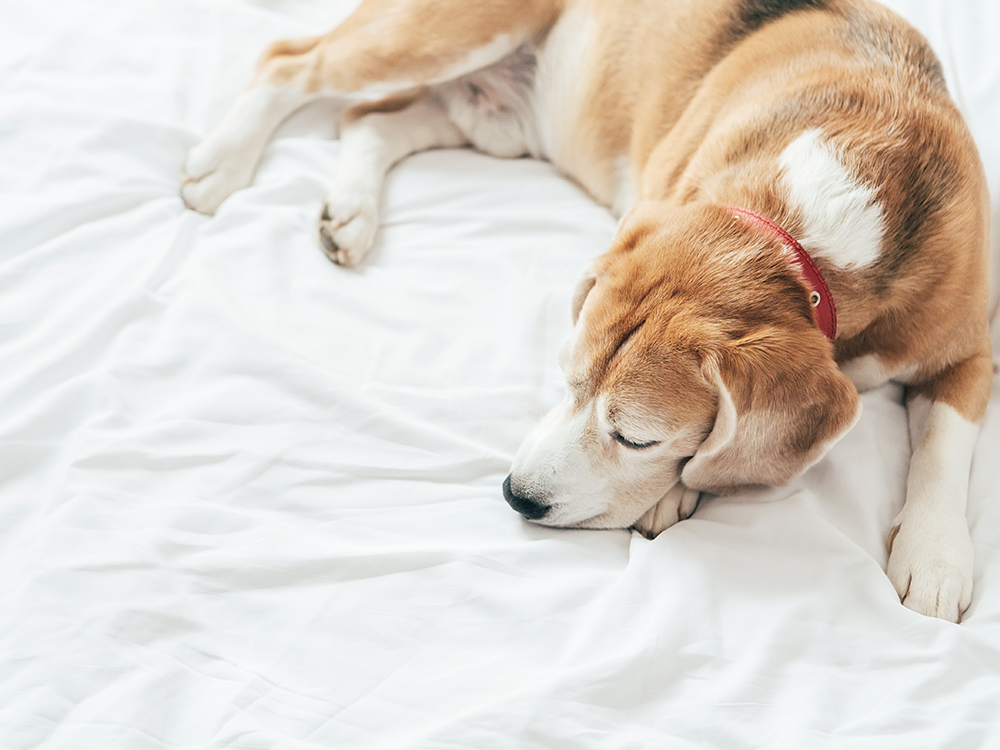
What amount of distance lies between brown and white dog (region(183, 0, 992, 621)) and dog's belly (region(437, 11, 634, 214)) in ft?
0.92

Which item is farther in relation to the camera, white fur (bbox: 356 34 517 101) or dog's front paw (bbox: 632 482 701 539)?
white fur (bbox: 356 34 517 101)

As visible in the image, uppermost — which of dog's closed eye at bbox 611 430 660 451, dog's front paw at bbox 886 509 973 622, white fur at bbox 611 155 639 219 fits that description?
white fur at bbox 611 155 639 219

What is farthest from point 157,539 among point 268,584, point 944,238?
point 944,238

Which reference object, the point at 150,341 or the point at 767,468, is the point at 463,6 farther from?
the point at 767,468

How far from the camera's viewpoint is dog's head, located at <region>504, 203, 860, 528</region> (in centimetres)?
142

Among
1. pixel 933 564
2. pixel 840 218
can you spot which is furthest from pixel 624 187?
pixel 933 564

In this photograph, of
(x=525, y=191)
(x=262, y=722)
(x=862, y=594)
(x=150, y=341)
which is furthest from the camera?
(x=525, y=191)

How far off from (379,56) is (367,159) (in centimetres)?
37

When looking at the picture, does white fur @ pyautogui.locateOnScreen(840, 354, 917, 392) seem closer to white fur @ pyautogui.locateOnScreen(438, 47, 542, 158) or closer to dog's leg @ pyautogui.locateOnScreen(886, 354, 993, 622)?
dog's leg @ pyautogui.locateOnScreen(886, 354, 993, 622)

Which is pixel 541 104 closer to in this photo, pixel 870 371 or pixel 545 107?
pixel 545 107

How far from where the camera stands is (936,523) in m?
1.56

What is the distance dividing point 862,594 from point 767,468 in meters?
0.28

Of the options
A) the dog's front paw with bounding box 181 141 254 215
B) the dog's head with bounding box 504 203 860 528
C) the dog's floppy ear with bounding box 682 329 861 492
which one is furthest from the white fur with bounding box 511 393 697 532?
the dog's front paw with bounding box 181 141 254 215

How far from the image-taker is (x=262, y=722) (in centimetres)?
123
